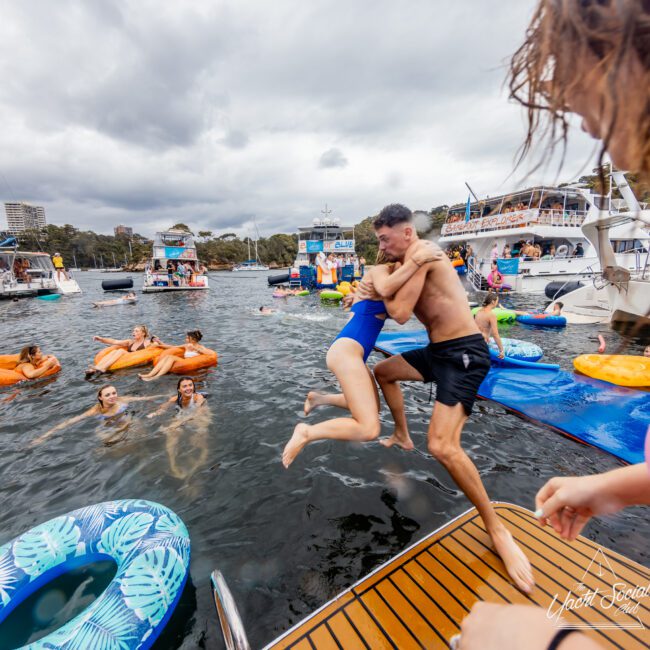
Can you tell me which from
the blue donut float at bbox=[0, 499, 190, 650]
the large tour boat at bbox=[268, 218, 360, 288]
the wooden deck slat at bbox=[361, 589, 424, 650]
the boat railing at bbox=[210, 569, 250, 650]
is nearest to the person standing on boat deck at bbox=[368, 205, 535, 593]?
the wooden deck slat at bbox=[361, 589, 424, 650]

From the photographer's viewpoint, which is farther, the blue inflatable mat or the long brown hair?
the blue inflatable mat

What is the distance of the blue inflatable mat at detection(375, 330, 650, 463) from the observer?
4.48 m

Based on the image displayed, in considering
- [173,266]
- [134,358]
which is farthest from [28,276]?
[134,358]

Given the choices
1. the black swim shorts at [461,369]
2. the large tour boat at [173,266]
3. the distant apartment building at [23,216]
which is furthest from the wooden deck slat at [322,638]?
the distant apartment building at [23,216]

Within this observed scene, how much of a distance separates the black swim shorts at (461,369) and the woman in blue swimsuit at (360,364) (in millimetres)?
577

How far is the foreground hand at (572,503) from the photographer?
1160 millimetres

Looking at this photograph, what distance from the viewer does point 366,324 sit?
307 centimetres

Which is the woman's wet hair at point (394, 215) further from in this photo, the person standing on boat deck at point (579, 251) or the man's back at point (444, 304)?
the person standing on boat deck at point (579, 251)

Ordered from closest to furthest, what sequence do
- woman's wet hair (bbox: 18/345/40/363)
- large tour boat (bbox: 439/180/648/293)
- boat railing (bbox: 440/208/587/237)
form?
woman's wet hair (bbox: 18/345/40/363), large tour boat (bbox: 439/180/648/293), boat railing (bbox: 440/208/587/237)

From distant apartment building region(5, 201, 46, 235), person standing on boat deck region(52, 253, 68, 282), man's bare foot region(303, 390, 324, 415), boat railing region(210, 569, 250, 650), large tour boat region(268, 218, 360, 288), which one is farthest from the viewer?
distant apartment building region(5, 201, 46, 235)

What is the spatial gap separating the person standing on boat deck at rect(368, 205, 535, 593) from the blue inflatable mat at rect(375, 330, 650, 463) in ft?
9.64

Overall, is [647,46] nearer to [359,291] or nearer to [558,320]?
[359,291]

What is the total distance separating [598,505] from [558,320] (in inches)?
523

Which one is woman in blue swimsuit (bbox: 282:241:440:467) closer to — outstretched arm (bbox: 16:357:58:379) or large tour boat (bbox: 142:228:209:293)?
outstretched arm (bbox: 16:357:58:379)
